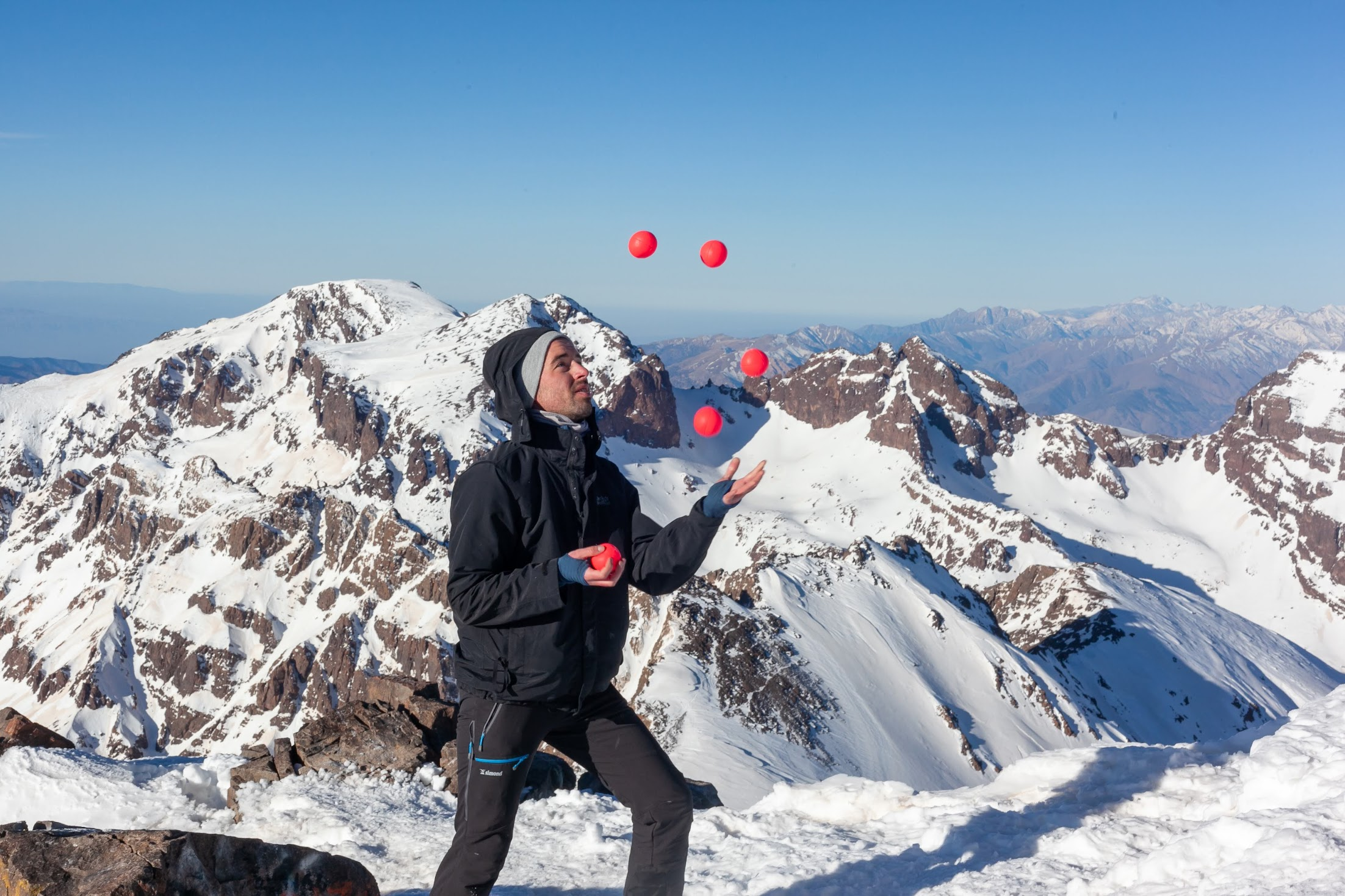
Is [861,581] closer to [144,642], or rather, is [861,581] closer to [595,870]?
[595,870]

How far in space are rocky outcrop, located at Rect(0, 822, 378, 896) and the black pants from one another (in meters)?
1.54

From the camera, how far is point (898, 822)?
9.17 m

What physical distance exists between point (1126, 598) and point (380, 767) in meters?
158

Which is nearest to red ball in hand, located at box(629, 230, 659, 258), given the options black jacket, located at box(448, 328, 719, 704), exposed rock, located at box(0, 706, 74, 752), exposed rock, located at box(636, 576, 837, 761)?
black jacket, located at box(448, 328, 719, 704)

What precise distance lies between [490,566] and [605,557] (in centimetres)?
82

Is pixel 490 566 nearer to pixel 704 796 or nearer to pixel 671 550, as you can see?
pixel 671 550

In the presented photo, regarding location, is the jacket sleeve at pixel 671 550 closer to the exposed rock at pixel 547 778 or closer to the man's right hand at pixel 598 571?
the man's right hand at pixel 598 571

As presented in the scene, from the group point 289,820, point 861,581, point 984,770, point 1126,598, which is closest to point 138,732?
point 861,581

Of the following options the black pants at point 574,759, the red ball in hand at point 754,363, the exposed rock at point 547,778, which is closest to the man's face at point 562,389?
the black pants at point 574,759

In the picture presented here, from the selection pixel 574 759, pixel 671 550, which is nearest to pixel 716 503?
pixel 671 550

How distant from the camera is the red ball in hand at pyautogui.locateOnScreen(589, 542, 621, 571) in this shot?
526 centimetres

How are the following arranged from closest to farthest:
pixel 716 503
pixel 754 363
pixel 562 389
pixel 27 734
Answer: pixel 562 389, pixel 716 503, pixel 754 363, pixel 27 734

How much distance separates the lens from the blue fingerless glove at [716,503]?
6.16 meters

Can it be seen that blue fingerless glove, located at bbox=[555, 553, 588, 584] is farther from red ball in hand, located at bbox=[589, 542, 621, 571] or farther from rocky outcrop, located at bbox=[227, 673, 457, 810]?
rocky outcrop, located at bbox=[227, 673, 457, 810]
